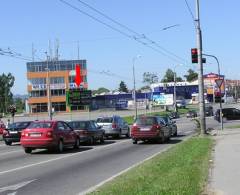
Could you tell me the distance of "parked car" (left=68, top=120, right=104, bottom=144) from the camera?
29797 millimetres

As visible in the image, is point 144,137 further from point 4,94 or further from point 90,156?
point 4,94

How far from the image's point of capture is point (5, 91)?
16738 centimetres

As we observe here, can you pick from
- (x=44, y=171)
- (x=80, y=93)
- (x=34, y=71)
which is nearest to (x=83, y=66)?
(x=34, y=71)

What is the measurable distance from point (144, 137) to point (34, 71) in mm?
111638

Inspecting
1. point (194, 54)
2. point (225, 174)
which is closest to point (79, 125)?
point (194, 54)

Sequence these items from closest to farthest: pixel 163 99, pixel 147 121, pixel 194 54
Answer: pixel 147 121
pixel 194 54
pixel 163 99

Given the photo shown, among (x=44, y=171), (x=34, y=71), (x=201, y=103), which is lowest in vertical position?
(x=44, y=171)

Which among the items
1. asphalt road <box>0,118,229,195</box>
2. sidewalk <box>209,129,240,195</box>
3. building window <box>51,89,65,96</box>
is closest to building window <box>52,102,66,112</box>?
building window <box>51,89,65,96</box>

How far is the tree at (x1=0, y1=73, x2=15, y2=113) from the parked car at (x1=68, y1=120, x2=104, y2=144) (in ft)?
449

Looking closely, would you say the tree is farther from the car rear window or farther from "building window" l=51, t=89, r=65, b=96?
the car rear window

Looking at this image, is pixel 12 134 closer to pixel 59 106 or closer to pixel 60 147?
pixel 60 147

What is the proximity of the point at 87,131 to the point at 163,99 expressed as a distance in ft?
293

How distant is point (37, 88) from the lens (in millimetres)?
138625

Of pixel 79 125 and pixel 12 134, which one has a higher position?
pixel 79 125
